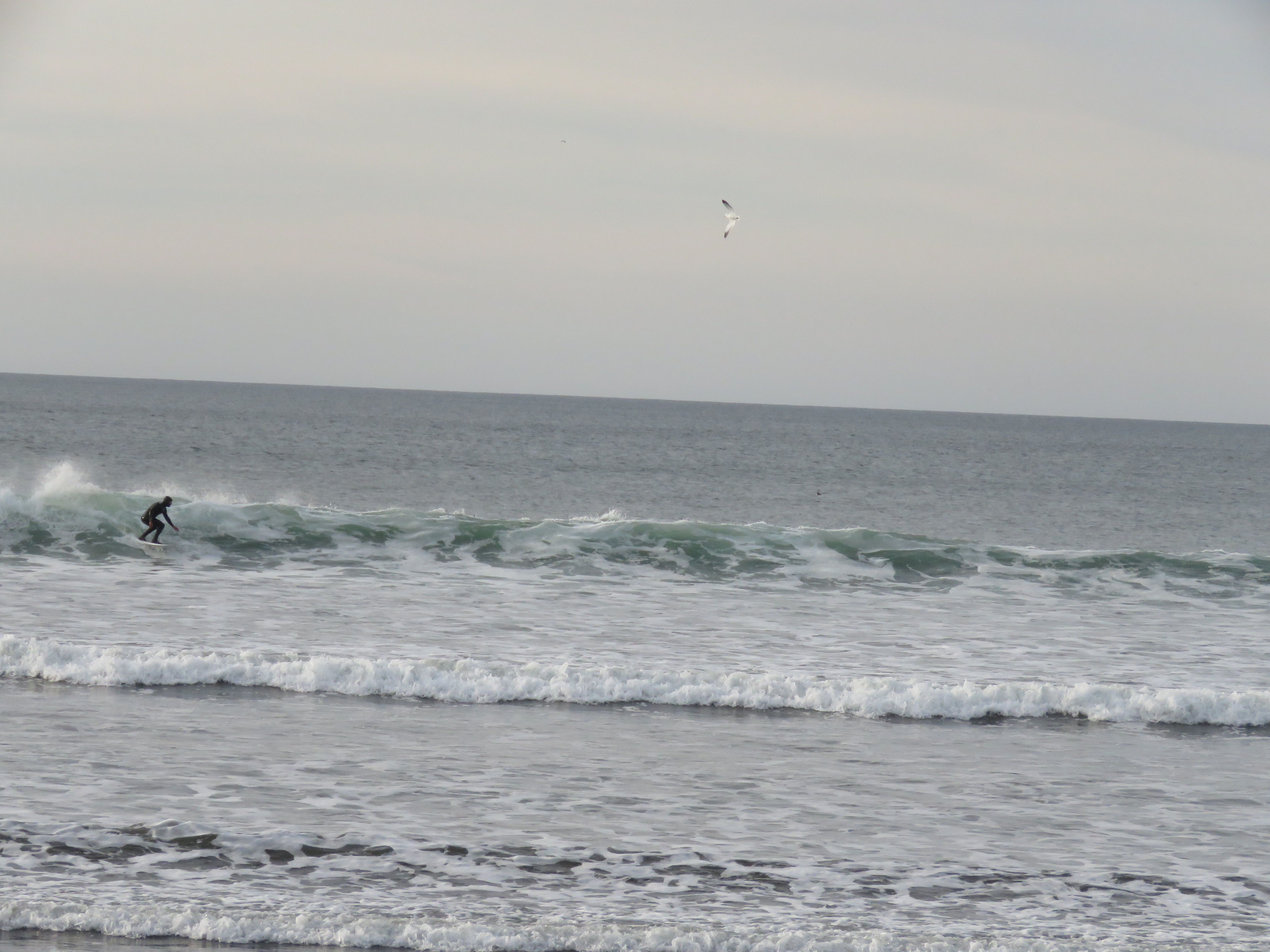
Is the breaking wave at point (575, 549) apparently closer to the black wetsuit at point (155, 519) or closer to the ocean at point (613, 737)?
the ocean at point (613, 737)

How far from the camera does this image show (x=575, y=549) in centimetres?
2394

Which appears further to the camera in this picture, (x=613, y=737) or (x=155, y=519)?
(x=155, y=519)

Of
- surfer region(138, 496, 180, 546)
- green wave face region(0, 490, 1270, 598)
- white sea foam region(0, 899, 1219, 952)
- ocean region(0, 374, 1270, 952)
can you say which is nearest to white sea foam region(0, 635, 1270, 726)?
ocean region(0, 374, 1270, 952)

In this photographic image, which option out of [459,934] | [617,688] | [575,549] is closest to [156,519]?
[575,549]

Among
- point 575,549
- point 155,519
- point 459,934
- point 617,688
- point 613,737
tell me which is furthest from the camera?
point 575,549

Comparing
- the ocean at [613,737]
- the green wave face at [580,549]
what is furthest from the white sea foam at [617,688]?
the green wave face at [580,549]

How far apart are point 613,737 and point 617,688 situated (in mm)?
1652

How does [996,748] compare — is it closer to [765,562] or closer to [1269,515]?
[765,562]

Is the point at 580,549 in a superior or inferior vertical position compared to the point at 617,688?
superior

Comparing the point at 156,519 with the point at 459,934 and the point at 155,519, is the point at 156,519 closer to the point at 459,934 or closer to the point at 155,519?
the point at 155,519

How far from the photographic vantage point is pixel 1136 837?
9.28 metres

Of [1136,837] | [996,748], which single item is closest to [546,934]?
[1136,837]

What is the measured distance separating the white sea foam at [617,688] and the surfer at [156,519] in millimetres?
9132

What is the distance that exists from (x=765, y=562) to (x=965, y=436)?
433ft
